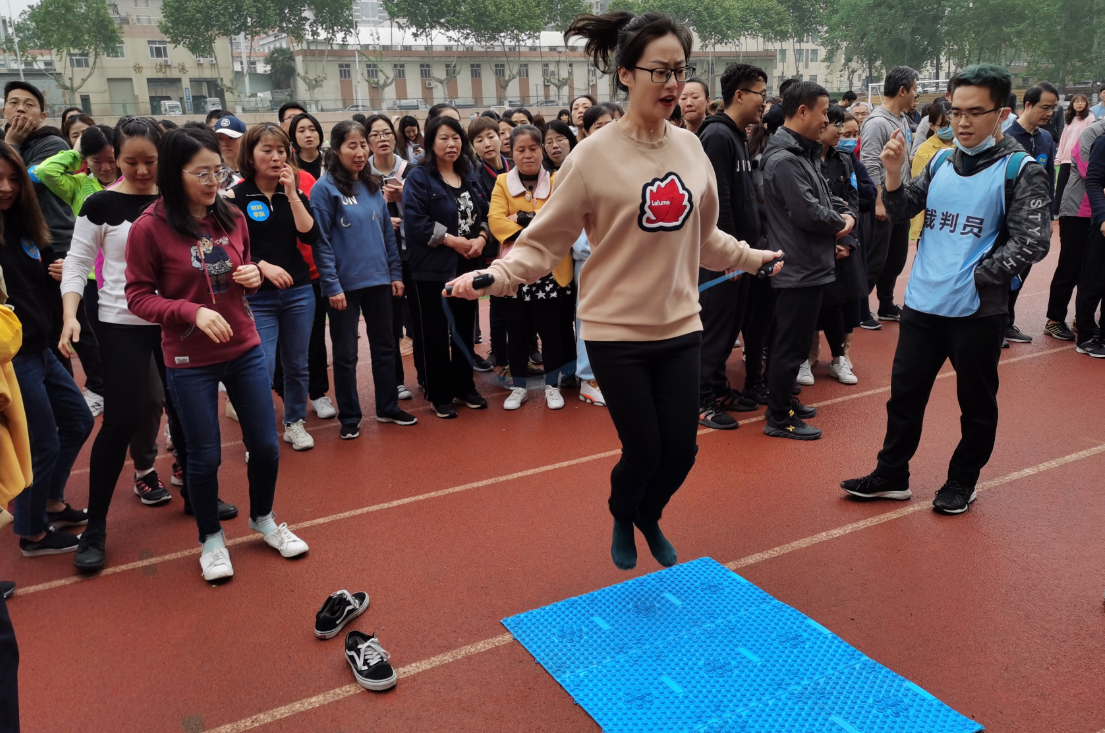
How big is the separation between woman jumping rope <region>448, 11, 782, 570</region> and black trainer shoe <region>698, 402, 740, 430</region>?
8.86 ft

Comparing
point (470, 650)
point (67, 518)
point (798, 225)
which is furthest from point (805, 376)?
point (67, 518)

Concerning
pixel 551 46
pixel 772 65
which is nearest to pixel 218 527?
pixel 551 46

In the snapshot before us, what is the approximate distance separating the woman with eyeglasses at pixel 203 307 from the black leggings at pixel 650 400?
1646 mm

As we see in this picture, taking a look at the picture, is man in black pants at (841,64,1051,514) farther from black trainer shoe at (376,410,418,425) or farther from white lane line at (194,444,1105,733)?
black trainer shoe at (376,410,418,425)

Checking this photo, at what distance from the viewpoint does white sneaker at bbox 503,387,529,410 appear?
6523 mm

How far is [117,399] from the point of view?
4094mm

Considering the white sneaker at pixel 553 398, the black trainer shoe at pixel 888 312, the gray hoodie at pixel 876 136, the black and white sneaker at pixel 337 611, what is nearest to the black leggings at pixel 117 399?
the black and white sneaker at pixel 337 611

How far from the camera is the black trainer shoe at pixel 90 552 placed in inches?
161

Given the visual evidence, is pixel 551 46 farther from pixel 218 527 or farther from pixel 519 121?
pixel 218 527

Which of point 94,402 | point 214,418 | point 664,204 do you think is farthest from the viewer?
point 94,402

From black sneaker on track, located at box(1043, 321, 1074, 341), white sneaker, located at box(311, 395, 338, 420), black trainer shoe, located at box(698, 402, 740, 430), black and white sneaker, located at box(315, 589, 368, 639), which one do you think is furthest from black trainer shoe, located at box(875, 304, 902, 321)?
black and white sneaker, located at box(315, 589, 368, 639)

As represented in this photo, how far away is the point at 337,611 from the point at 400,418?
2879 mm

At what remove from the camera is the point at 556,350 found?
21.4ft

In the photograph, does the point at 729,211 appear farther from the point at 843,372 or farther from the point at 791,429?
the point at 843,372
